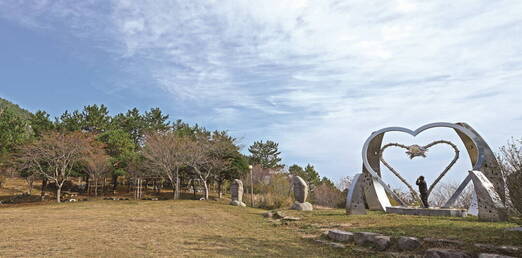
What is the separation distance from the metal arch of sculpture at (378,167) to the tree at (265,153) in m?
27.7

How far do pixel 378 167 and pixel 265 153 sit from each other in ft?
93.7

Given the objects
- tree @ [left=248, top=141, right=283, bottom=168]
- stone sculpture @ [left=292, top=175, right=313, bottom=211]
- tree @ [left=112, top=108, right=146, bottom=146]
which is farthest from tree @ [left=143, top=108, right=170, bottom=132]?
stone sculpture @ [left=292, top=175, right=313, bottom=211]

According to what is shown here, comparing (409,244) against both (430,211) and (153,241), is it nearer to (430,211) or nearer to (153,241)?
(153,241)

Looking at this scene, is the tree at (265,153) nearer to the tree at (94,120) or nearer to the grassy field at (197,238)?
the tree at (94,120)

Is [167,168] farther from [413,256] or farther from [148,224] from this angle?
[413,256]

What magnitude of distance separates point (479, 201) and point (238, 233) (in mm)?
7351

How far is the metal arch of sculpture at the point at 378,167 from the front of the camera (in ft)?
40.1

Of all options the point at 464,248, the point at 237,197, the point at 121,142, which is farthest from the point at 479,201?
the point at 121,142

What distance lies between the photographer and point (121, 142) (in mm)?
31281

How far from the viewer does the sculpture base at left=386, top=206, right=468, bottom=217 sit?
1146cm

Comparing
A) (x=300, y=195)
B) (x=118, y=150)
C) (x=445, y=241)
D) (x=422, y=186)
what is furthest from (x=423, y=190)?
(x=118, y=150)

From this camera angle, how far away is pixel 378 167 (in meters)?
15.4

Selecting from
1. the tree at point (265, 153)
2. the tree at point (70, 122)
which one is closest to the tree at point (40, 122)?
the tree at point (70, 122)

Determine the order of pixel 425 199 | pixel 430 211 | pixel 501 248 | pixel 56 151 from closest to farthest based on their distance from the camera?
1. pixel 501 248
2. pixel 430 211
3. pixel 425 199
4. pixel 56 151
